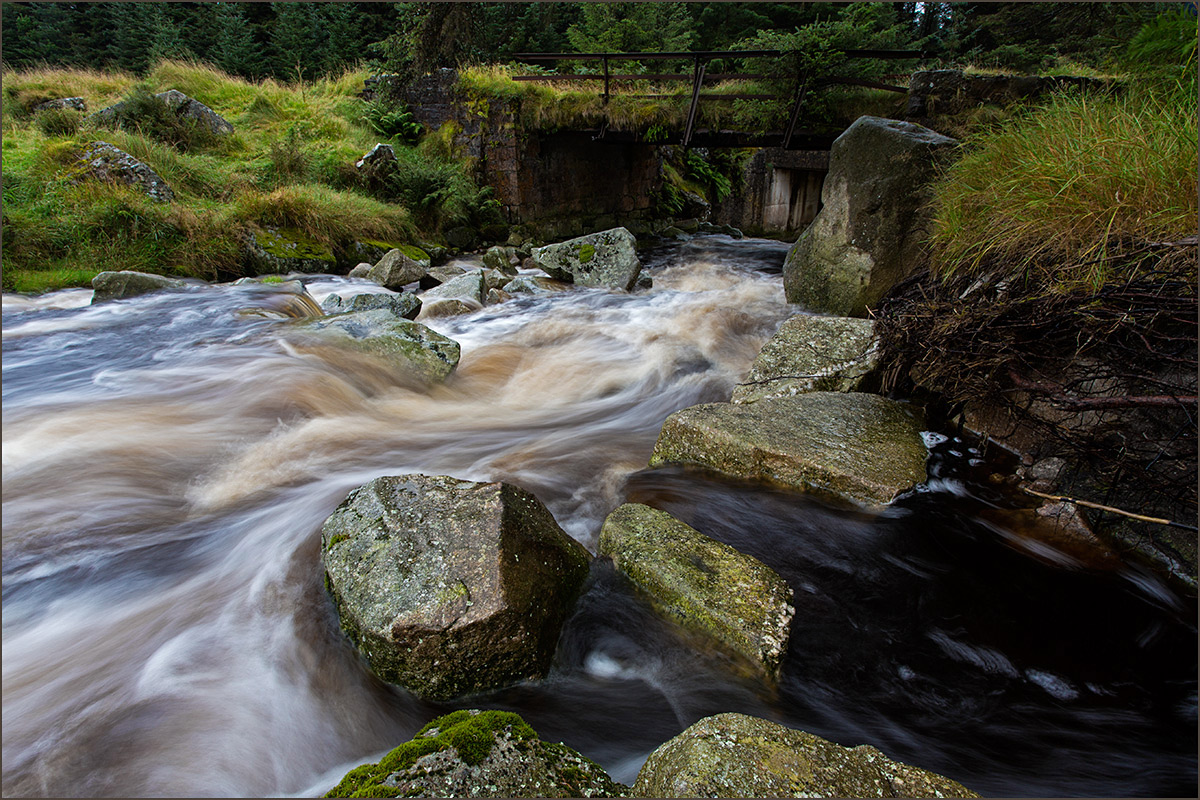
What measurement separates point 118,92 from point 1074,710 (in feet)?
64.3

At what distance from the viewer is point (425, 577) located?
228cm

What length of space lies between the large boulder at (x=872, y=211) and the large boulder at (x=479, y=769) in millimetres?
5434

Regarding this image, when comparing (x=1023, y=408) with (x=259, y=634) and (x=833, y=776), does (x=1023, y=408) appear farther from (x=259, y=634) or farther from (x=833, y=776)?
(x=259, y=634)

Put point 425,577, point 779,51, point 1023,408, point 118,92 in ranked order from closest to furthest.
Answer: point 425,577 < point 1023,408 < point 779,51 < point 118,92

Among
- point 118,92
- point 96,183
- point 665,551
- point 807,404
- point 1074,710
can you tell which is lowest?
point 1074,710

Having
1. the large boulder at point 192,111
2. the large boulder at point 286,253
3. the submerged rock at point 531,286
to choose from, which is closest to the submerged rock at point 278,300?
the large boulder at point 286,253

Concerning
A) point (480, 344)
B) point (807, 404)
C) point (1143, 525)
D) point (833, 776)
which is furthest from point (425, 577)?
point (480, 344)

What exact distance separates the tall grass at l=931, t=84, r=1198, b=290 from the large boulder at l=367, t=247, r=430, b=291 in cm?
756

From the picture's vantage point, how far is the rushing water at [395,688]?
2.16 meters

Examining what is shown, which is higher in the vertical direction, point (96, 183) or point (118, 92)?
point (118, 92)

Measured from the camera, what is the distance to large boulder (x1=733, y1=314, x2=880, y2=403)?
15.2 ft

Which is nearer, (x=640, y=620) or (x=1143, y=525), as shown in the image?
(x=640, y=620)

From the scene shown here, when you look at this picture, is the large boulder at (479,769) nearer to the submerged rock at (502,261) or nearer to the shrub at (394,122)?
the submerged rock at (502,261)

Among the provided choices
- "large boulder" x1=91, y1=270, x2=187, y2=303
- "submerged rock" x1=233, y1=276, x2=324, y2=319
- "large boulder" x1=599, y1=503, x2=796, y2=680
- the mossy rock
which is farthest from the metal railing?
"large boulder" x1=599, y1=503, x2=796, y2=680
